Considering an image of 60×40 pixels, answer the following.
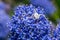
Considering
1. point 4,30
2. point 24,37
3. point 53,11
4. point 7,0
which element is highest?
point 7,0

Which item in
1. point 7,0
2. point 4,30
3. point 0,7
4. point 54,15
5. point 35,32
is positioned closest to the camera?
point 35,32

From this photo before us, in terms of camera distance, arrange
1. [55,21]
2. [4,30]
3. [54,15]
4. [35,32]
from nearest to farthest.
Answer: [35,32], [4,30], [55,21], [54,15]

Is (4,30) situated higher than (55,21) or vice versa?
(55,21)

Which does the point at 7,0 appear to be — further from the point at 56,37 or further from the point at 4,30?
the point at 56,37

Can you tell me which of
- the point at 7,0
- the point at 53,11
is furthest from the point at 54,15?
the point at 7,0

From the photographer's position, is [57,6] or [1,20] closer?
[1,20]

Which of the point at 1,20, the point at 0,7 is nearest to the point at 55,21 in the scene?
the point at 0,7
